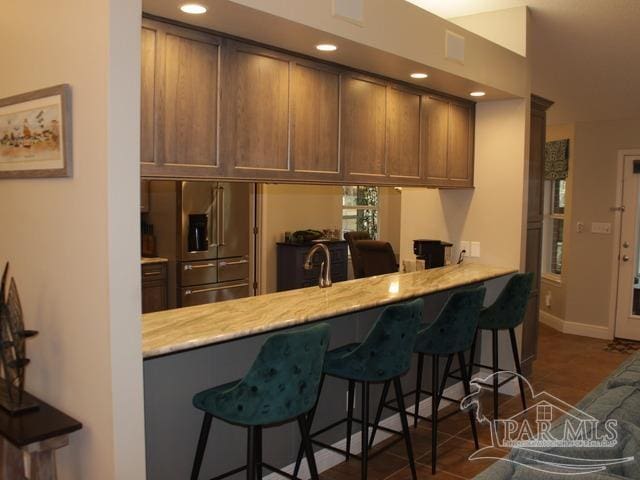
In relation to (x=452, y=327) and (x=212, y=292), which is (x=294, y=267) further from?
(x=452, y=327)

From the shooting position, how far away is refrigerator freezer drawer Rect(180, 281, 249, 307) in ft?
19.1

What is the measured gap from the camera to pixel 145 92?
2498 millimetres

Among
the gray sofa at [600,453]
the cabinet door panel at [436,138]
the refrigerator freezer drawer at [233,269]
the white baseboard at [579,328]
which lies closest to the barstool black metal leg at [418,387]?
the cabinet door panel at [436,138]

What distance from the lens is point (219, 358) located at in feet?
9.27

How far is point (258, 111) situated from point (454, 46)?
1.54m

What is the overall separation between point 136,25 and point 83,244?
0.77 meters

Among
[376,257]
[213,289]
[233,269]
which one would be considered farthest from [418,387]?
[233,269]

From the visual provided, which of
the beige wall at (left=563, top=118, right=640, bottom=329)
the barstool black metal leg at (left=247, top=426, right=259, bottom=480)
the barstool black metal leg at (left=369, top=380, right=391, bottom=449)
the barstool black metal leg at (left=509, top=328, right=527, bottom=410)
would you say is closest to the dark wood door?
the barstool black metal leg at (left=509, top=328, right=527, bottom=410)

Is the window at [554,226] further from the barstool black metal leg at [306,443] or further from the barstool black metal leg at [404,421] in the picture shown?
the barstool black metal leg at [306,443]

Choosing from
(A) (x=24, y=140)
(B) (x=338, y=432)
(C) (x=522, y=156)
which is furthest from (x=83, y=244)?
(C) (x=522, y=156)

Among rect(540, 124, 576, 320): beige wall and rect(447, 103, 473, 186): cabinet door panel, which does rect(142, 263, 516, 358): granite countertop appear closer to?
rect(447, 103, 473, 186): cabinet door panel

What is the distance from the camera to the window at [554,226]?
24.0 ft

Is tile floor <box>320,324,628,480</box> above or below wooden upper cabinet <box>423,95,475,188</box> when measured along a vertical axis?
below

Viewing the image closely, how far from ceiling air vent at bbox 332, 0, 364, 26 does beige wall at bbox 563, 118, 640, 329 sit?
4.65 metres
